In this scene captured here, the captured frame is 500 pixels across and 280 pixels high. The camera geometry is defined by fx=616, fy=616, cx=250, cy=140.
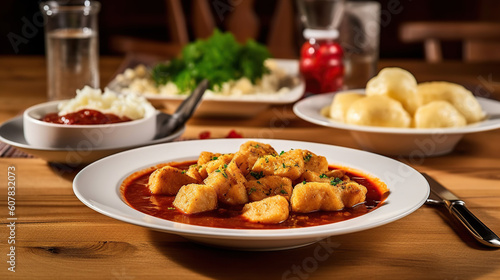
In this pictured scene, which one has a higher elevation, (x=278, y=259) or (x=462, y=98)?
(x=462, y=98)

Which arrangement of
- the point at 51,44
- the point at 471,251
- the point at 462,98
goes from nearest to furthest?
the point at 471,251
the point at 462,98
the point at 51,44

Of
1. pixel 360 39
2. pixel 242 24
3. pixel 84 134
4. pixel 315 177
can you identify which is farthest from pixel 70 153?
pixel 242 24

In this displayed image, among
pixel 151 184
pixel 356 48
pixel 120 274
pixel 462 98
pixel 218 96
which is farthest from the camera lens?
pixel 356 48

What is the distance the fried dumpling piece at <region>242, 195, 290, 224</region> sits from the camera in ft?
3.59

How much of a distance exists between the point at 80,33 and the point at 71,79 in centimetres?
18

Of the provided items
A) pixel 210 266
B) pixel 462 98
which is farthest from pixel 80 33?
pixel 210 266

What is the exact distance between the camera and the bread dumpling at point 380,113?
69.2 inches

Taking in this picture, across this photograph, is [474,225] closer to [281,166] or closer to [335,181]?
[335,181]

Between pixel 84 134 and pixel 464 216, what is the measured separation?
3.07 ft

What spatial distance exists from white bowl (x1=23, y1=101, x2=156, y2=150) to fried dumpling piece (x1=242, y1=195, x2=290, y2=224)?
604 mm

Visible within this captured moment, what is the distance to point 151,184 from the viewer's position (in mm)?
1281

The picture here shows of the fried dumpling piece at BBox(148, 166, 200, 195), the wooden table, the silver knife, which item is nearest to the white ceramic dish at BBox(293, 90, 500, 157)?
the wooden table

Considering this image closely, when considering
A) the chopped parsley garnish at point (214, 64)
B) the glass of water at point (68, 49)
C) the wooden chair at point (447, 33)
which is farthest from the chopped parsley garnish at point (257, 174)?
the wooden chair at point (447, 33)

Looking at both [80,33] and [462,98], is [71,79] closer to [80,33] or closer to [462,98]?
[80,33]
